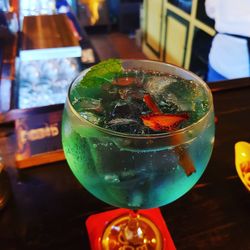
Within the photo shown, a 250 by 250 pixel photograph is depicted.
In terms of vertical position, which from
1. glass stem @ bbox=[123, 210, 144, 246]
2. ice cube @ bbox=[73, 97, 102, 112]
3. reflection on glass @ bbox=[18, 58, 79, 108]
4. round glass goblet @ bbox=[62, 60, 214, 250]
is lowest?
reflection on glass @ bbox=[18, 58, 79, 108]

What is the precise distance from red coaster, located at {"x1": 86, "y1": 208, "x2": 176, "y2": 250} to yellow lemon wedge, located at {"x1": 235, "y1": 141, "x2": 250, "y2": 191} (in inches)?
6.9

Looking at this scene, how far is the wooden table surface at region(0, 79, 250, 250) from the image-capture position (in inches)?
21.1

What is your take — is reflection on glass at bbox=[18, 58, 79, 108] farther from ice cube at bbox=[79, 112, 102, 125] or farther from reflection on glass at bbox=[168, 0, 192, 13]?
reflection on glass at bbox=[168, 0, 192, 13]

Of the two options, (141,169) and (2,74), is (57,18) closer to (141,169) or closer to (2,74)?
(2,74)

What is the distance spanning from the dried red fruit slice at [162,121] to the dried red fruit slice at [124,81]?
0.09m

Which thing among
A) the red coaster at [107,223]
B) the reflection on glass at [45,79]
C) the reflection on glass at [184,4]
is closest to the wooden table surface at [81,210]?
the red coaster at [107,223]

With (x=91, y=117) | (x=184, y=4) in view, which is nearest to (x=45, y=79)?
(x=91, y=117)

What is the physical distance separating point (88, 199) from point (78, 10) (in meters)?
3.46

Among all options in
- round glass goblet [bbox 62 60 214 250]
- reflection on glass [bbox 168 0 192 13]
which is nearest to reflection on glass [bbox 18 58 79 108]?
round glass goblet [bbox 62 60 214 250]

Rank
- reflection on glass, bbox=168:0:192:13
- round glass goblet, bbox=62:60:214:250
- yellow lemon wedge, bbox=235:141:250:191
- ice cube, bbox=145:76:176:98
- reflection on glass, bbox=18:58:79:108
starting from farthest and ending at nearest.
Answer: reflection on glass, bbox=168:0:192:13 < reflection on glass, bbox=18:58:79:108 < yellow lemon wedge, bbox=235:141:250:191 < ice cube, bbox=145:76:176:98 < round glass goblet, bbox=62:60:214:250

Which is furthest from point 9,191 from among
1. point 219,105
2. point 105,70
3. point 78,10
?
point 78,10

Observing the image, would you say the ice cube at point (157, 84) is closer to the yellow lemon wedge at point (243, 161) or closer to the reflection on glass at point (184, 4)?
the yellow lemon wedge at point (243, 161)

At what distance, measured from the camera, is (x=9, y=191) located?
0.60 m

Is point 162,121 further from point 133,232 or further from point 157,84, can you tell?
point 133,232
